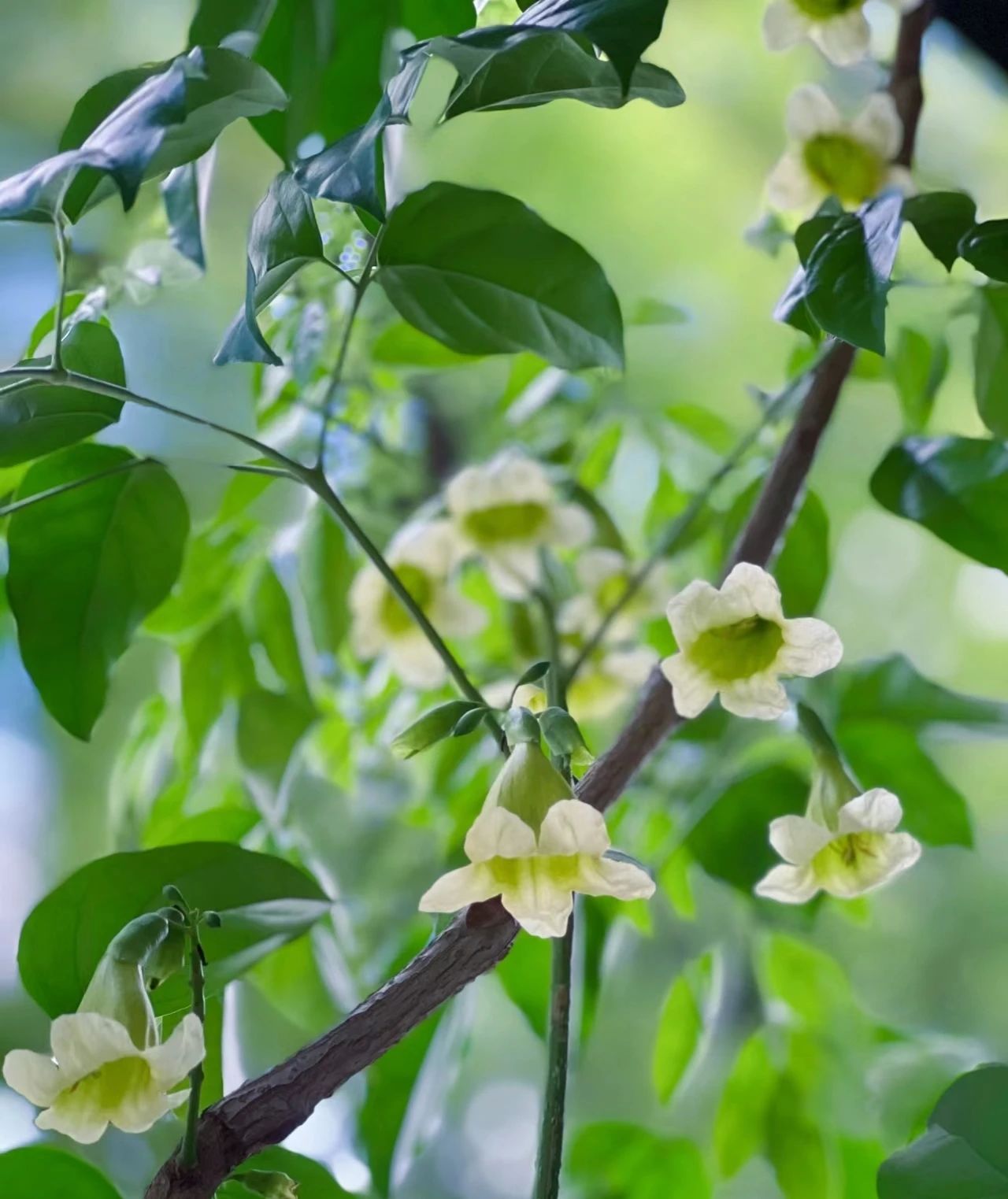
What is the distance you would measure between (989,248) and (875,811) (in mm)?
188

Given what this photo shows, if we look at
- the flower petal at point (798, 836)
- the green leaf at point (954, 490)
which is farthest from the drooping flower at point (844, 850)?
the green leaf at point (954, 490)

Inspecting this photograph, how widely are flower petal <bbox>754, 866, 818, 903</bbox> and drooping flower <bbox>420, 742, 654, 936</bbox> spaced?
0.36ft

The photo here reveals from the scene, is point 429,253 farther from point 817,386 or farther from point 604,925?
point 604,925

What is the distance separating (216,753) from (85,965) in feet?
1.27

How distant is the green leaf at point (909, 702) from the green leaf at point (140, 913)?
0.31m

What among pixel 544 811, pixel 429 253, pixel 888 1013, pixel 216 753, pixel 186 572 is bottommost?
pixel 888 1013

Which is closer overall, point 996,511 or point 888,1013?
point 996,511

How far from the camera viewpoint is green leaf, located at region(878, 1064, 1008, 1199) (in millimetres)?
353

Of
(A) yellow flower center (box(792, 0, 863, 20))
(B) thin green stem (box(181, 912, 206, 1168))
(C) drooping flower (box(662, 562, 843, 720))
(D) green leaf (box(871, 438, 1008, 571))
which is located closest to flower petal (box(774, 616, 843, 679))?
(C) drooping flower (box(662, 562, 843, 720))

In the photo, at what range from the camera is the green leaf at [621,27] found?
0.28 meters

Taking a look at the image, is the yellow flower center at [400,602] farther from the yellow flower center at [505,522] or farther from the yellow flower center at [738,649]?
the yellow flower center at [738,649]

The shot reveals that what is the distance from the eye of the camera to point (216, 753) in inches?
30.5

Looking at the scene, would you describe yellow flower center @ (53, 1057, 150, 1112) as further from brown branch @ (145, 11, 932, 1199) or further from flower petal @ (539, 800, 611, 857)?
flower petal @ (539, 800, 611, 857)

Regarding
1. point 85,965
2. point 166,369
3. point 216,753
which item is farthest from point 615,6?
point 166,369
